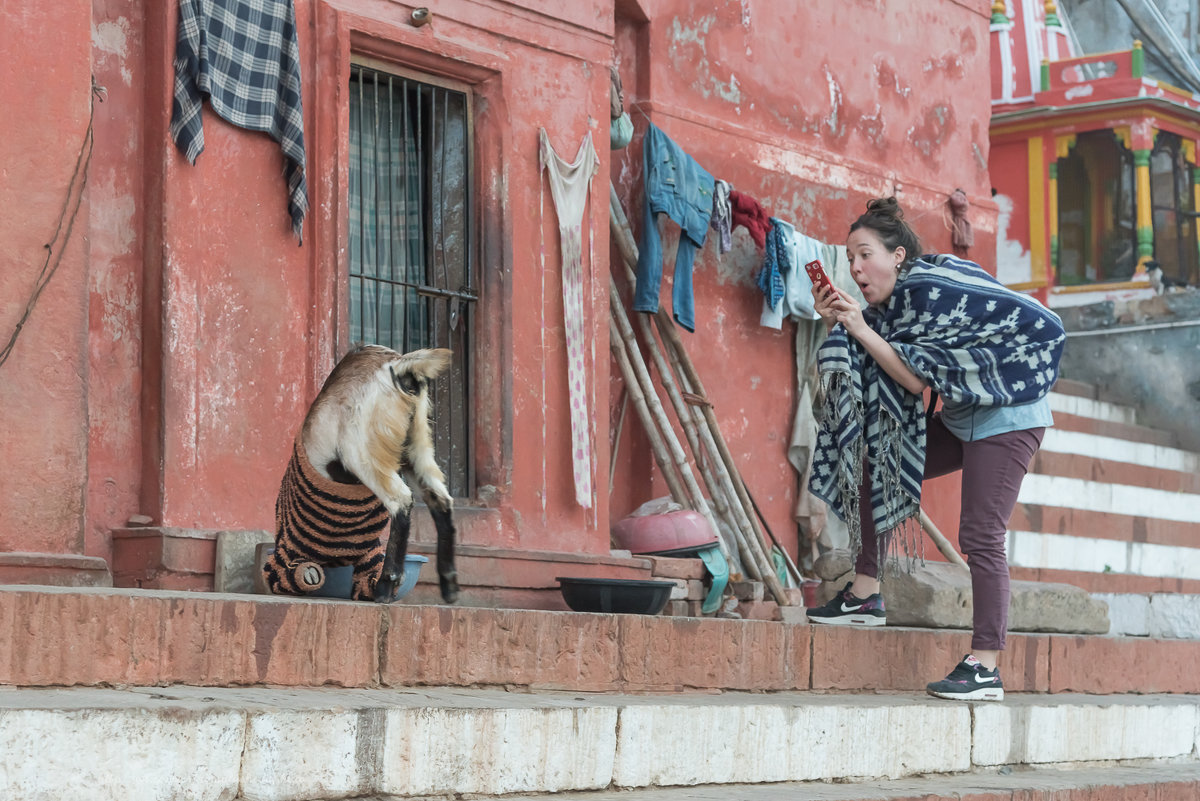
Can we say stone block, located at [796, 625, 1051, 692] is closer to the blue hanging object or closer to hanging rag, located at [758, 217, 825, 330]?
the blue hanging object

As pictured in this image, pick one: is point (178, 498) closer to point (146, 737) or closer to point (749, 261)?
point (146, 737)

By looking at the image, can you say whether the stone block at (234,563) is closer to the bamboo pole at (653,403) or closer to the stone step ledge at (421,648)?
the stone step ledge at (421,648)

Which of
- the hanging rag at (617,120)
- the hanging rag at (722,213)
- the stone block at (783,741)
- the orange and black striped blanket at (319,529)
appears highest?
the hanging rag at (617,120)

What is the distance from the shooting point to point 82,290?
21.7ft

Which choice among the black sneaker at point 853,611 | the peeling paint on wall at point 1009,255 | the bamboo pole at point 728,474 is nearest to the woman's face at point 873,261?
the black sneaker at point 853,611

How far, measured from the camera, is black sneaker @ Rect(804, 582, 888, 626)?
679 centimetres

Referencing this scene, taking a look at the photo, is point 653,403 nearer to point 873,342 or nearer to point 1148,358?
point 873,342

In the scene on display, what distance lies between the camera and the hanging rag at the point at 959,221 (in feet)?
40.8

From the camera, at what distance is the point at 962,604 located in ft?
29.0

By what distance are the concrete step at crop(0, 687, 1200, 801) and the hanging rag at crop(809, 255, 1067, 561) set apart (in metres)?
0.86

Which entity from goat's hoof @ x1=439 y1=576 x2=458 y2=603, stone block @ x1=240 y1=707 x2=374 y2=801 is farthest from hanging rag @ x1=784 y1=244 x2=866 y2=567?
stone block @ x1=240 y1=707 x2=374 y2=801

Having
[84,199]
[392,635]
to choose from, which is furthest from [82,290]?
[392,635]

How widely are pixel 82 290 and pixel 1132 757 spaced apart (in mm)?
5207

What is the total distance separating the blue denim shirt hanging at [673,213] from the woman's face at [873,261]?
329 centimetres
